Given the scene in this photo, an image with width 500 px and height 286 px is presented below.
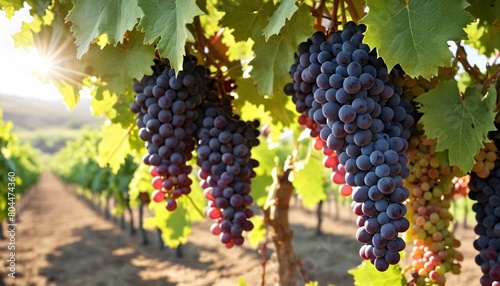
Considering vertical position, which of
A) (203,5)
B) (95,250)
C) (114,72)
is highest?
(203,5)

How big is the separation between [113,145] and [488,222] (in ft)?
4.99

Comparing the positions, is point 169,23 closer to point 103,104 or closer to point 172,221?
point 103,104

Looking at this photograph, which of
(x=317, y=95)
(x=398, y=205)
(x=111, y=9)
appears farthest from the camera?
(x=111, y=9)

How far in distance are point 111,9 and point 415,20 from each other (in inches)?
32.7

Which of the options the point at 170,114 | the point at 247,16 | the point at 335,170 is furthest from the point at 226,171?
the point at 247,16

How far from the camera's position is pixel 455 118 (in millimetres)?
1298

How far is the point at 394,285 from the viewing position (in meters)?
1.68

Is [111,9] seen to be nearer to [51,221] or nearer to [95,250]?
[95,250]

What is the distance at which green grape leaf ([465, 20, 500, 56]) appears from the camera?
183cm

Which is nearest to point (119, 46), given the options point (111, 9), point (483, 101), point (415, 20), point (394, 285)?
point (111, 9)

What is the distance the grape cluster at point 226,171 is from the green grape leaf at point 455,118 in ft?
2.00

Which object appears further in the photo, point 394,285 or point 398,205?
point 394,285

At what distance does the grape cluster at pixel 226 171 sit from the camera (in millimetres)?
1546

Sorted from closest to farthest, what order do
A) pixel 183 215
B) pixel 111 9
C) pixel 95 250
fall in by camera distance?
1. pixel 111 9
2. pixel 183 215
3. pixel 95 250
